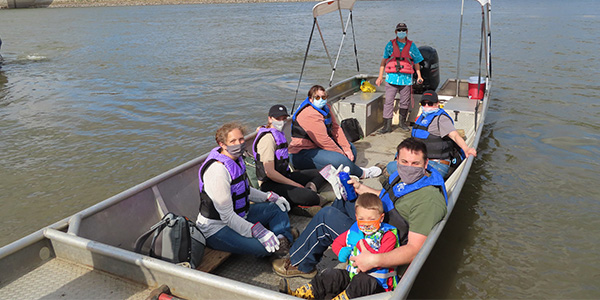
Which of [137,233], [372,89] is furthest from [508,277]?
[372,89]

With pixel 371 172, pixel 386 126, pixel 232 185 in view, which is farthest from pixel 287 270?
pixel 386 126

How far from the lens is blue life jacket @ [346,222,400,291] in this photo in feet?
9.84

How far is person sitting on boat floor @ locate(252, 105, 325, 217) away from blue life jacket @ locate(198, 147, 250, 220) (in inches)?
31.0

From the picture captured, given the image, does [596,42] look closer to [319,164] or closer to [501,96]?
[501,96]

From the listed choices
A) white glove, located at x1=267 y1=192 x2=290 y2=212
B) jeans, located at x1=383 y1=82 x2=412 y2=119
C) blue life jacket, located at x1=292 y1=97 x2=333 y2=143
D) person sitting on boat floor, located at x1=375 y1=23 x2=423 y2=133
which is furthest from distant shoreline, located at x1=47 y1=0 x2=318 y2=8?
white glove, located at x1=267 y1=192 x2=290 y2=212

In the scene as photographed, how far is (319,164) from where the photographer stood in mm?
5406

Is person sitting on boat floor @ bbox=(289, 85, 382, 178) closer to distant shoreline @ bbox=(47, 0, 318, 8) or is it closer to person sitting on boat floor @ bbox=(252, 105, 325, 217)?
person sitting on boat floor @ bbox=(252, 105, 325, 217)

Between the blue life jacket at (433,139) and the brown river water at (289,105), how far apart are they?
3.59ft

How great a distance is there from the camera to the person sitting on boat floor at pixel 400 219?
9.96 feet

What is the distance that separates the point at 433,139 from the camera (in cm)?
488

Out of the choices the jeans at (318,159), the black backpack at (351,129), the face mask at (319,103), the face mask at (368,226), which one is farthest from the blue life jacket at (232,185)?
the black backpack at (351,129)

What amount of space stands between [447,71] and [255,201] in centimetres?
1256

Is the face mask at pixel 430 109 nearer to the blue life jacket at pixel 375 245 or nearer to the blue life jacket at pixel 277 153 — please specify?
the blue life jacket at pixel 277 153

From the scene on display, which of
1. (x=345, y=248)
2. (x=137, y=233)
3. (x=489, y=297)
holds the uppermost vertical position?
(x=345, y=248)
